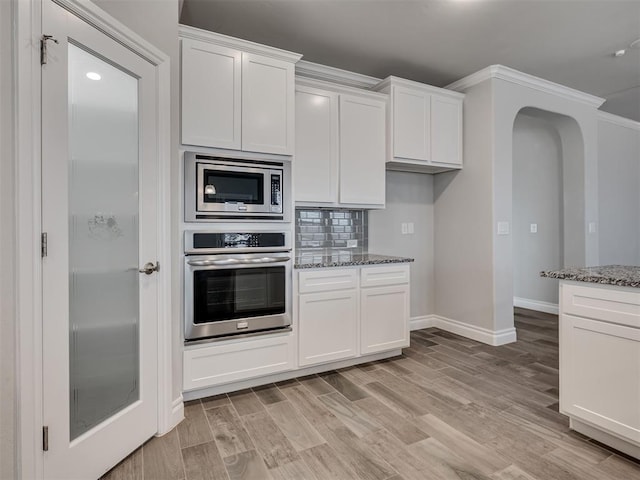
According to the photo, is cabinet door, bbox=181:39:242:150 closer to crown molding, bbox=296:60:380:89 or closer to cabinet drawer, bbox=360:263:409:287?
crown molding, bbox=296:60:380:89

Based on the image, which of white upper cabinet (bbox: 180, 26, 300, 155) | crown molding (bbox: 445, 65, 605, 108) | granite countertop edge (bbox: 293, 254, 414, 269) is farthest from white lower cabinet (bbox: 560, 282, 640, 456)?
crown molding (bbox: 445, 65, 605, 108)

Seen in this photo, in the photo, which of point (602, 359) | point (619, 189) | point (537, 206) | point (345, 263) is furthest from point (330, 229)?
point (619, 189)

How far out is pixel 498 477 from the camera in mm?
1664

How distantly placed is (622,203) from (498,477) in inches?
212

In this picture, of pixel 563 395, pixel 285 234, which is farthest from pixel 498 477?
pixel 285 234

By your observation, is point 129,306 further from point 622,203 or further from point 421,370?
point 622,203

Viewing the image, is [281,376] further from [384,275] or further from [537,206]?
[537,206]

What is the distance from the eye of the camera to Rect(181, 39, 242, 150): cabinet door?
2365mm

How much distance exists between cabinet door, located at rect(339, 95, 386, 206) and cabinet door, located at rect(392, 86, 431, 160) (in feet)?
0.53

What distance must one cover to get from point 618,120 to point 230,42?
5659 millimetres

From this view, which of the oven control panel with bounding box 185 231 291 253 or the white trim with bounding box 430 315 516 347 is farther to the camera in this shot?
the white trim with bounding box 430 315 516 347

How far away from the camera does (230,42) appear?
2.48 meters

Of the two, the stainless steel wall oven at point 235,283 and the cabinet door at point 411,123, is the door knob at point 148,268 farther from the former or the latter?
the cabinet door at point 411,123

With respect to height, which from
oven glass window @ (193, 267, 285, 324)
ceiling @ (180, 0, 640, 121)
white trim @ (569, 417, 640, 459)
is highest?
ceiling @ (180, 0, 640, 121)
